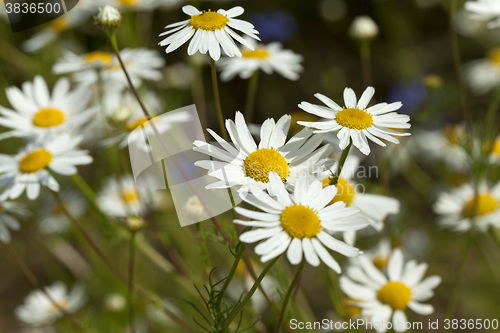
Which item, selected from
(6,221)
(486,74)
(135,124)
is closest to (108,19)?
Result: (135,124)

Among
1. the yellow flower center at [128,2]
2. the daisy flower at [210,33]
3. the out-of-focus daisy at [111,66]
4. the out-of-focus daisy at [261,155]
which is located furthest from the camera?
the yellow flower center at [128,2]

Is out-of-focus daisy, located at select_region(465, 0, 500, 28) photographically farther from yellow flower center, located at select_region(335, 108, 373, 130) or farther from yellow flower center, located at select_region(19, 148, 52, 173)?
yellow flower center, located at select_region(19, 148, 52, 173)

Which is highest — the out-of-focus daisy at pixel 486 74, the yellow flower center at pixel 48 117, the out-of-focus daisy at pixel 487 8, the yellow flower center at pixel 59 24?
the out-of-focus daisy at pixel 486 74

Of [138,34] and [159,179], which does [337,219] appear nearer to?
[159,179]

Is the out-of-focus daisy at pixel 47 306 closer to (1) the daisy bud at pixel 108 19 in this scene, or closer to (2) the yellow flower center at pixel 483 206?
(1) the daisy bud at pixel 108 19

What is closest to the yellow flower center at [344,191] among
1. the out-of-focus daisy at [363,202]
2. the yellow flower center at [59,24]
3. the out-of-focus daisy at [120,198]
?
the out-of-focus daisy at [363,202]
